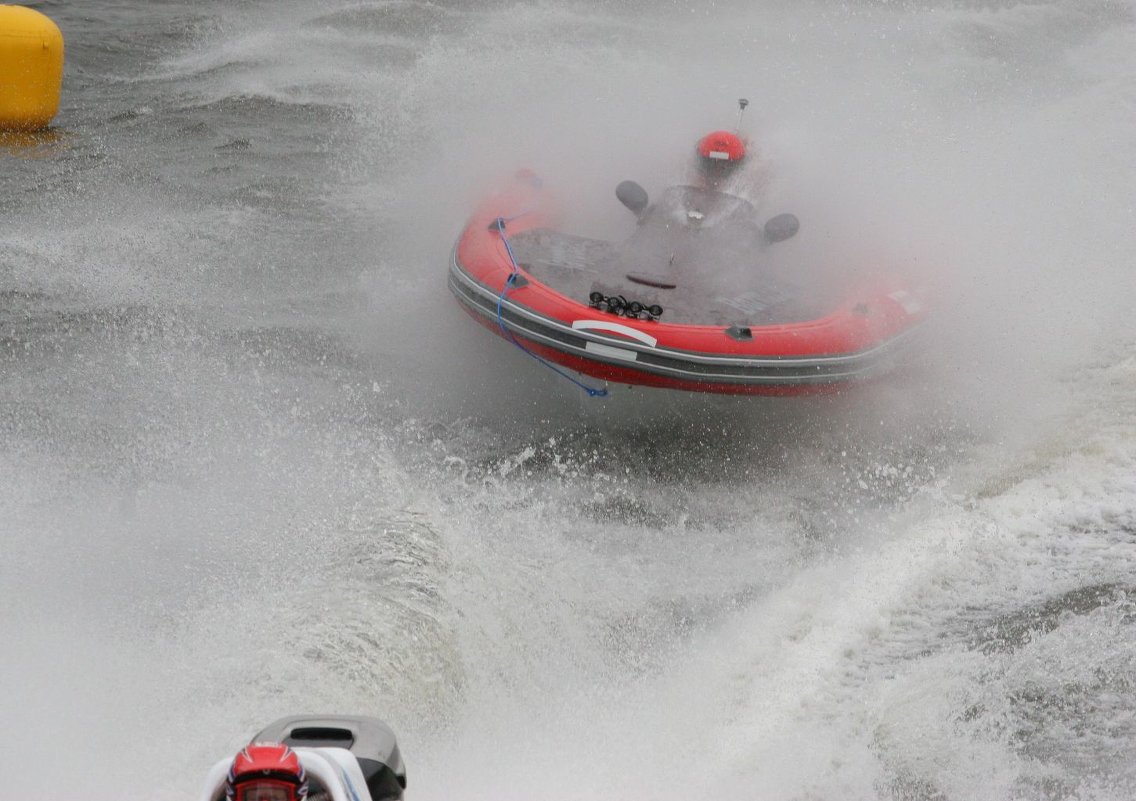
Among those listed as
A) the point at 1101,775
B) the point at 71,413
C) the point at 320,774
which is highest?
the point at 320,774

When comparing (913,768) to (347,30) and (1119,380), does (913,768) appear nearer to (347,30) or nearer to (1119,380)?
(1119,380)

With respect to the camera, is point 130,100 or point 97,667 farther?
point 130,100

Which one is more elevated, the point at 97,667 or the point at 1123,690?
the point at 1123,690

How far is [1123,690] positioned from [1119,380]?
345 cm

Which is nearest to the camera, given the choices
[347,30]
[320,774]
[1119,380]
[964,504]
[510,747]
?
[320,774]

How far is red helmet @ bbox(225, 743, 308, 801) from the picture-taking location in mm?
2896

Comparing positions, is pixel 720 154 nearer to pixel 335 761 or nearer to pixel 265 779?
pixel 335 761

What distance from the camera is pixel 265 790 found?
290 cm

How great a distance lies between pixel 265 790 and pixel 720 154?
7.03 meters

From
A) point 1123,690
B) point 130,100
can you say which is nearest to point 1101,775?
point 1123,690

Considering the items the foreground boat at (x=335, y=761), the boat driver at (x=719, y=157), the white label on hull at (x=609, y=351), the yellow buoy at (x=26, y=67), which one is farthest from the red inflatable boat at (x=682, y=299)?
the yellow buoy at (x=26, y=67)

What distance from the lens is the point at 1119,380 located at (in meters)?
7.89

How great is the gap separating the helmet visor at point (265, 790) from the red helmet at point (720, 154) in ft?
22.8

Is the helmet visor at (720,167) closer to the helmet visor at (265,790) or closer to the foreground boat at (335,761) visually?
the foreground boat at (335,761)
